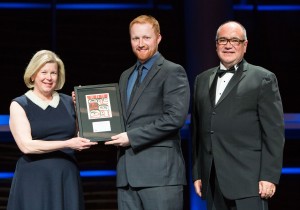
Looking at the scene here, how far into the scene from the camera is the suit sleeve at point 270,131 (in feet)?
9.92

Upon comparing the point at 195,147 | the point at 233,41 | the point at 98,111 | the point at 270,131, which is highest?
the point at 233,41

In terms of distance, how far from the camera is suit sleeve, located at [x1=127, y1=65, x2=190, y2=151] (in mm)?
3127

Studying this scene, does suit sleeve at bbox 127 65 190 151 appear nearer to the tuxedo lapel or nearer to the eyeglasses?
the tuxedo lapel

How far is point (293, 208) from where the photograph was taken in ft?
17.9

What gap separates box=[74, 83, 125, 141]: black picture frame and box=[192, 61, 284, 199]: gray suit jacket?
0.52 meters

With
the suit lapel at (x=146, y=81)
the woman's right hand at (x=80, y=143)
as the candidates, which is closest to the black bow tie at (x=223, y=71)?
the suit lapel at (x=146, y=81)

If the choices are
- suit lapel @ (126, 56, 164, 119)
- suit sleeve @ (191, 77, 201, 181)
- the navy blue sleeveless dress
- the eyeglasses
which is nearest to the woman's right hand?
the navy blue sleeveless dress

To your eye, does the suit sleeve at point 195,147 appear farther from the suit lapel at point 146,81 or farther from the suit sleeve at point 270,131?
the suit sleeve at point 270,131

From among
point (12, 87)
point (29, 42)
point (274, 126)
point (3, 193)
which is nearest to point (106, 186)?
point (3, 193)

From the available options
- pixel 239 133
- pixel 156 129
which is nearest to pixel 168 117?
pixel 156 129

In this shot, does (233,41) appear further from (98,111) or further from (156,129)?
(98,111)

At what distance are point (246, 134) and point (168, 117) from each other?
426mm

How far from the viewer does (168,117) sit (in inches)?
123

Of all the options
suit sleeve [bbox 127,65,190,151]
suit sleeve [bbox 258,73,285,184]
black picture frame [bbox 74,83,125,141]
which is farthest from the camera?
black picture frame [bbox 74,83,125,141]
